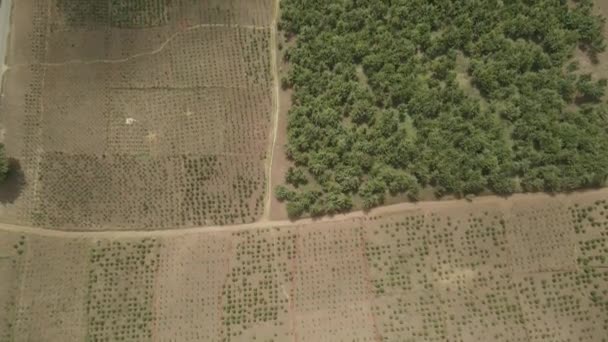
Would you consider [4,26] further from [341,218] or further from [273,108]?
[341,218]

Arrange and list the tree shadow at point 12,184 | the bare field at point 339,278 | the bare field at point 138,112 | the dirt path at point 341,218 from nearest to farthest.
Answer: the bare field at point 339,278
the dirt path at point 341,218
the bare field at point 138,112
the tree shadow at point 12,184

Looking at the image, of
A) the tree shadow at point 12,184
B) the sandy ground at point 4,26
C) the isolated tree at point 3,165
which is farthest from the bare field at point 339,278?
the sandy ground at point 4,26

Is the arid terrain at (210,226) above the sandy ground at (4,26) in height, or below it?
below

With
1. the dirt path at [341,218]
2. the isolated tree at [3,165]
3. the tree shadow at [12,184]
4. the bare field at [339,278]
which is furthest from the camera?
the tree shadow at [12,184]

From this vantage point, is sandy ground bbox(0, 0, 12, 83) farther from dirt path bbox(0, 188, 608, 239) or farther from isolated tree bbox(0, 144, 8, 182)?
dirt path bbox(0, 188, 608, 239)

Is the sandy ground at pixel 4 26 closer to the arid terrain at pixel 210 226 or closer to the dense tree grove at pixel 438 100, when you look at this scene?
the arid terrain at pixel 210 226

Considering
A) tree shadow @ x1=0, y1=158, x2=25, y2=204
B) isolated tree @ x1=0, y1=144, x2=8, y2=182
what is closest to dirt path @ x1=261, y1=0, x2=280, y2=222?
tree shadow @ x1=0, y1=158, x2=25, y2=204
